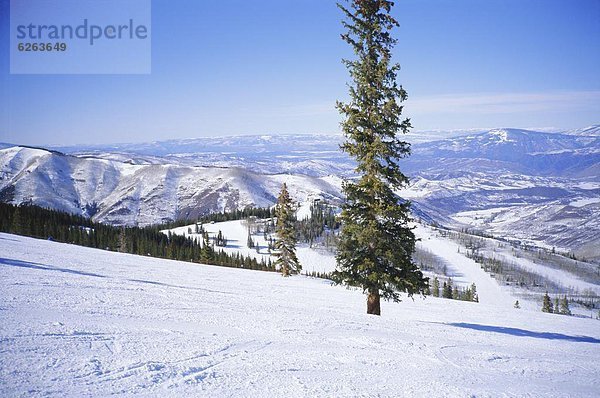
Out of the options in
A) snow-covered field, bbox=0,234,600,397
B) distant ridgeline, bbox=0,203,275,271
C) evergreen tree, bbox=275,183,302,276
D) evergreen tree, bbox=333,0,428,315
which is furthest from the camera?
distant ridgeline, bbox=0,203,275,271

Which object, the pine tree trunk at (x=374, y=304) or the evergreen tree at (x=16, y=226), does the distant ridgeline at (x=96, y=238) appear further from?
Answer: the pine tree trunk at (x=374, y=304)

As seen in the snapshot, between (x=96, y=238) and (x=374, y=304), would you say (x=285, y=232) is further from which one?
(x=96, y=238)

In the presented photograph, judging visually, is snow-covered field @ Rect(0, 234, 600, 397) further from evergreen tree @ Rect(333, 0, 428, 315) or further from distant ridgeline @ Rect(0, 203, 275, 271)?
distant ridgeline @ Rect(0, 203, 275, 271)

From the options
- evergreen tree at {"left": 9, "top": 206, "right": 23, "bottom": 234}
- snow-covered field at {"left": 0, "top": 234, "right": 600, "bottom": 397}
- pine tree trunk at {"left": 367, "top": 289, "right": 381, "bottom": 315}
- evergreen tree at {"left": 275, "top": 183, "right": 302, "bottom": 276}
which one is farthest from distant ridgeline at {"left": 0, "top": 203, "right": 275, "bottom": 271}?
snow-covered field at {"left": 0, "top": 234, "right": 600, "bottom": 397}

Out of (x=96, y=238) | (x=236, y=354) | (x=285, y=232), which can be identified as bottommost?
(x=96, y=238)

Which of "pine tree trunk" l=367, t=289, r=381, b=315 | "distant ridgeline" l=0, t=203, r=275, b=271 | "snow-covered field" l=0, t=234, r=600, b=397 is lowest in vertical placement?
"distant ridgeline" l=0, t=203, r=275, b=271

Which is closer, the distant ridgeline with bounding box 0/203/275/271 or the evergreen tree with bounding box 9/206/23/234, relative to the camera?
the evergreen tree with bounding box 9/206/23/234

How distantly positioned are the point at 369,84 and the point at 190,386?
1589cm

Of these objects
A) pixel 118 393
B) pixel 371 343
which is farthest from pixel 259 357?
pixel 371 343

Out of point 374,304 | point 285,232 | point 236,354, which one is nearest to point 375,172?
point 374,304

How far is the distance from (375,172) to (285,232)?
1798 inches

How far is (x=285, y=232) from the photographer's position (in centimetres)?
6256

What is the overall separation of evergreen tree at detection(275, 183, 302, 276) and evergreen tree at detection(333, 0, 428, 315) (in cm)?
4215

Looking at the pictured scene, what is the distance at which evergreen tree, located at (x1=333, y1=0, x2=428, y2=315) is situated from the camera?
17516 millimetres
